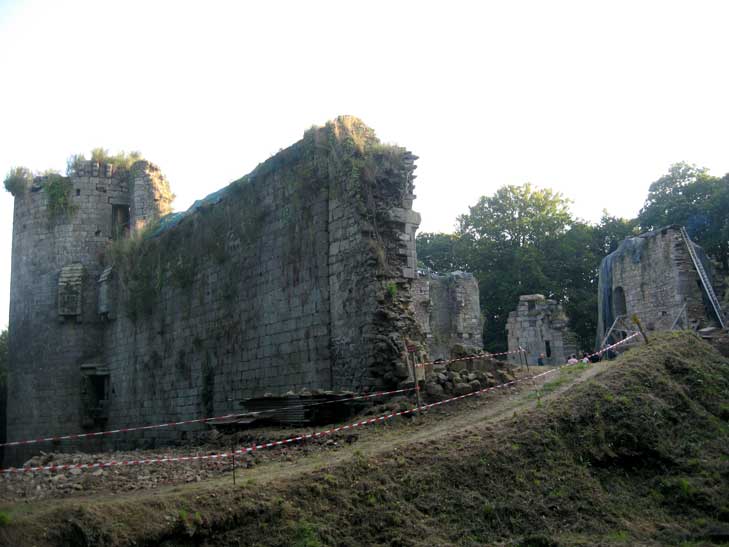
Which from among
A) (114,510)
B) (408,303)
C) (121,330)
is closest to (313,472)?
(114,510)

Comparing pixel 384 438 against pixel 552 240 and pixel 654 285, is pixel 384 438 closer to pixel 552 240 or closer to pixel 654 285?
pixel 654 285

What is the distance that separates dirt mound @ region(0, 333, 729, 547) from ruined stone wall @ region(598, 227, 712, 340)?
404 inches

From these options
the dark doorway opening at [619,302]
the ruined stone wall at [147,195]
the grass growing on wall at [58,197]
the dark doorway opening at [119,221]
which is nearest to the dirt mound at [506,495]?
the dark doorway opening at [619,302]

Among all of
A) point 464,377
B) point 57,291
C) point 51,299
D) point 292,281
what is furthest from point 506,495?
point 51,299

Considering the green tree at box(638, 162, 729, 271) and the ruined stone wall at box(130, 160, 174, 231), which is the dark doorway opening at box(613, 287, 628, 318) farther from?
the ruined stone wall at box(130, 160, 174, 231)

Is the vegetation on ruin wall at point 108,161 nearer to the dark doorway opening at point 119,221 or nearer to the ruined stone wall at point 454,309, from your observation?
the dark doorway opening at point 119,221

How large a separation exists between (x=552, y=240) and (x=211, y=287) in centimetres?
2816

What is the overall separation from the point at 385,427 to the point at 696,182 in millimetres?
30933

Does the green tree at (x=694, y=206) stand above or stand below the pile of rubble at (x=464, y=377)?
above

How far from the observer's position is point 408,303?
11461 millimetres

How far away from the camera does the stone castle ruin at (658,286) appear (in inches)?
707

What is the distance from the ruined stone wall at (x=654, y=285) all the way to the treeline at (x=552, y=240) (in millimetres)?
12279

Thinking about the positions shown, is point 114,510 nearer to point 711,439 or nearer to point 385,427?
point 385,427

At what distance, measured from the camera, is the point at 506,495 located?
6.59 meters
